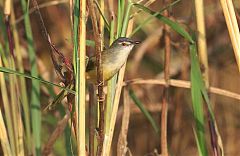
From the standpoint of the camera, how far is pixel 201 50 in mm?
2178

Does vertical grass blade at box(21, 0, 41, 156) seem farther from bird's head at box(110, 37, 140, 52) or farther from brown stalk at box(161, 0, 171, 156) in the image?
brown stalk at box(161, 0, 171, 156)

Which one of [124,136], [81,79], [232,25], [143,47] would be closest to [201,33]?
[232,25]

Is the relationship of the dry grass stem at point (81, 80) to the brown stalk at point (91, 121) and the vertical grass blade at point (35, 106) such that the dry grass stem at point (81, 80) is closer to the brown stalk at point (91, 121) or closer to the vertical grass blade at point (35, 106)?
the brown stalk at point (91, 121)

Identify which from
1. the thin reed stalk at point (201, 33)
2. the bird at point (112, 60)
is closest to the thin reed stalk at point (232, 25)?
the thin reed stalk at point (201, 33)

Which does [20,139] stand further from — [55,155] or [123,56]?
[55,155]

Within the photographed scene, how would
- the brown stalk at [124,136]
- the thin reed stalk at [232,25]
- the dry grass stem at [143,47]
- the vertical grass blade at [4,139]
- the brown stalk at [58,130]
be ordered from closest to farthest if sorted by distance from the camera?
the thin reed stalk at [232,25] → the vertical grass blade at [4,139] → the brown stalk at [124,136] → the brown stalk at [58,130] → the dry grass stem at [143,47]

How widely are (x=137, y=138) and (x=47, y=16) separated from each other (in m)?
1.19

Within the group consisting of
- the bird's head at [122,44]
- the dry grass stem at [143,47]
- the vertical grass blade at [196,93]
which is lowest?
the vertical grass blade at [196,93]

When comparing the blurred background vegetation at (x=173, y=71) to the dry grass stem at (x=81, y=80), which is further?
the blurred background vegetation at (x=173, y=71)

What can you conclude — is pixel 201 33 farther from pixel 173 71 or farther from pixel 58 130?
pixel 173 71

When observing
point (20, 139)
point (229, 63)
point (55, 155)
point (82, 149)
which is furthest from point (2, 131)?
point (229, 63)

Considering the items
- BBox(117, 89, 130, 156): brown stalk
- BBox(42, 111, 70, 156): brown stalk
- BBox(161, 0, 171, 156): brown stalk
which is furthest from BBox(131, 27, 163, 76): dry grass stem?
BBox(42, 111, 70, 156): brown stalk

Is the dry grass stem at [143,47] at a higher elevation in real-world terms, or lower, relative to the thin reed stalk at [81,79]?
higher

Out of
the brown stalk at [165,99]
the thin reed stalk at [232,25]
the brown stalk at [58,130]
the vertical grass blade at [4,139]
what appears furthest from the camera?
the brown stalk at [58,130]
